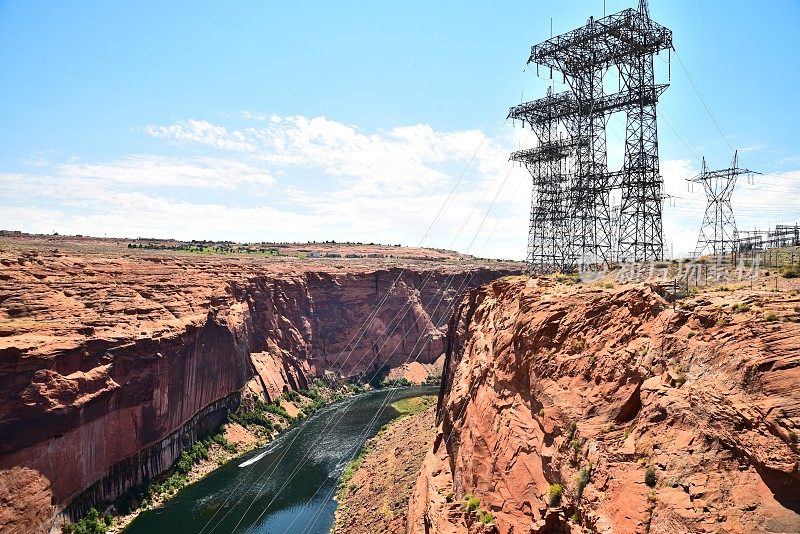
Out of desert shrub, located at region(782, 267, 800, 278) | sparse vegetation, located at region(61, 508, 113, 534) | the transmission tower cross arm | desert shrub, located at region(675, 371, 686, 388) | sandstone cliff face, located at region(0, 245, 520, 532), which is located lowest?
sparse vegetation, located at region(61, 508, 113, 534)

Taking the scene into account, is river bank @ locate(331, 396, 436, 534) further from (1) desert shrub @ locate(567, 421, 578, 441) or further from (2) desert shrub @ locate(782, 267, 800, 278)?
(2) desert shrub @ locate(782, 267, 800, 278)

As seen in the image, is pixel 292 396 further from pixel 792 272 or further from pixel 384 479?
pixel 792 272

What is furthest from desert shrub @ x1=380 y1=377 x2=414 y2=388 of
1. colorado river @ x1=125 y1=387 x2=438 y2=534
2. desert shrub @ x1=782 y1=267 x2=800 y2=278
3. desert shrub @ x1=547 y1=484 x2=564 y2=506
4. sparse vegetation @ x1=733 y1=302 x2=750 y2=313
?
sparse vegetation @ x1=733 y1=302 x2=750 y2=313

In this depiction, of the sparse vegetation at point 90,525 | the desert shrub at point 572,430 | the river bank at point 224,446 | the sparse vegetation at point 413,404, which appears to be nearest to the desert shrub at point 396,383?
the river bank at point 224,446

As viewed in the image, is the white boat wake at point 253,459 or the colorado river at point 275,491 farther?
the white boat wake at point 253,459

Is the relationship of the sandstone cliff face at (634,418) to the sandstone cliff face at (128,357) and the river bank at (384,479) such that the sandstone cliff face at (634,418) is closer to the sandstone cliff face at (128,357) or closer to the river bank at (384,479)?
the river bank at (384,479)

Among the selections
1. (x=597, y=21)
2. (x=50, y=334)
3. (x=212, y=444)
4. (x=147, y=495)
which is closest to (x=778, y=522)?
(x=597, y=21)
